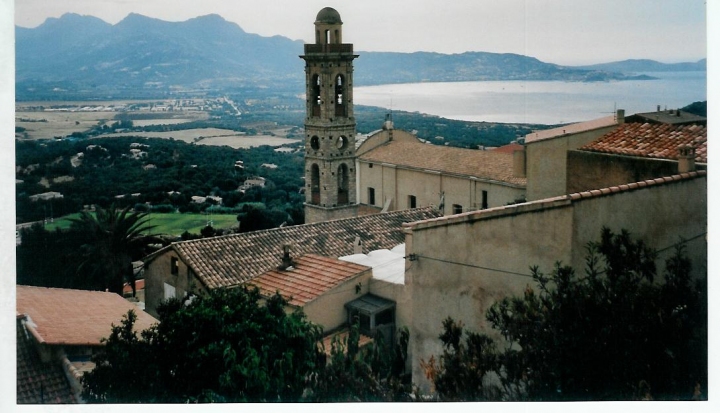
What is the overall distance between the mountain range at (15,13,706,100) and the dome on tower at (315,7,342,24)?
2.47ft

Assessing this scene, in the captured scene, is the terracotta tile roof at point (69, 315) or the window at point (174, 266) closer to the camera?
the terracotta tile roof at point (69, 315)

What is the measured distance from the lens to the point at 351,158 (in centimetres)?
1883

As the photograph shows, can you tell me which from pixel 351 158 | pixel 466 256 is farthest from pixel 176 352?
pixel 351 158

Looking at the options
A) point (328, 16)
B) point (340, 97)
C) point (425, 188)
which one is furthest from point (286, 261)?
point (425, 188)

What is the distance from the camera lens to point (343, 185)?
1906cm

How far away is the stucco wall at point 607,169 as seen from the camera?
310 inches

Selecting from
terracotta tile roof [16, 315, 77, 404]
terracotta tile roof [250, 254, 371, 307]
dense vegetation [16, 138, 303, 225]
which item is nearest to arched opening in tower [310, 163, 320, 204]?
dense vegetation [16, 138, 303, 225]

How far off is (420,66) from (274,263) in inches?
169

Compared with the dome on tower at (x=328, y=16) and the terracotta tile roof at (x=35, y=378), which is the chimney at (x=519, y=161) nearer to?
the dome on tower at (x=328, y=16)

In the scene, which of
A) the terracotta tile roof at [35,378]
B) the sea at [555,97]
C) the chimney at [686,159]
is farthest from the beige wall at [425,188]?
the terracotta tile roof at [35,378]

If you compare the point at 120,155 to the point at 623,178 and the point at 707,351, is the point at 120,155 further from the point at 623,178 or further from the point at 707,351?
the point at 707,351

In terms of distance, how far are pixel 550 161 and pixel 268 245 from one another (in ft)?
13.2

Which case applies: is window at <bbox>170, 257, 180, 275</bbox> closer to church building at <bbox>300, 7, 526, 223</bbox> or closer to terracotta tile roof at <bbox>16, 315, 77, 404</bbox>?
terracotta tile roof at <bbox>16, 315, 77, 404</bbox>

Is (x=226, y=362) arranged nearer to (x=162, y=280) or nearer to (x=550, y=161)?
(x=162, y=280)
